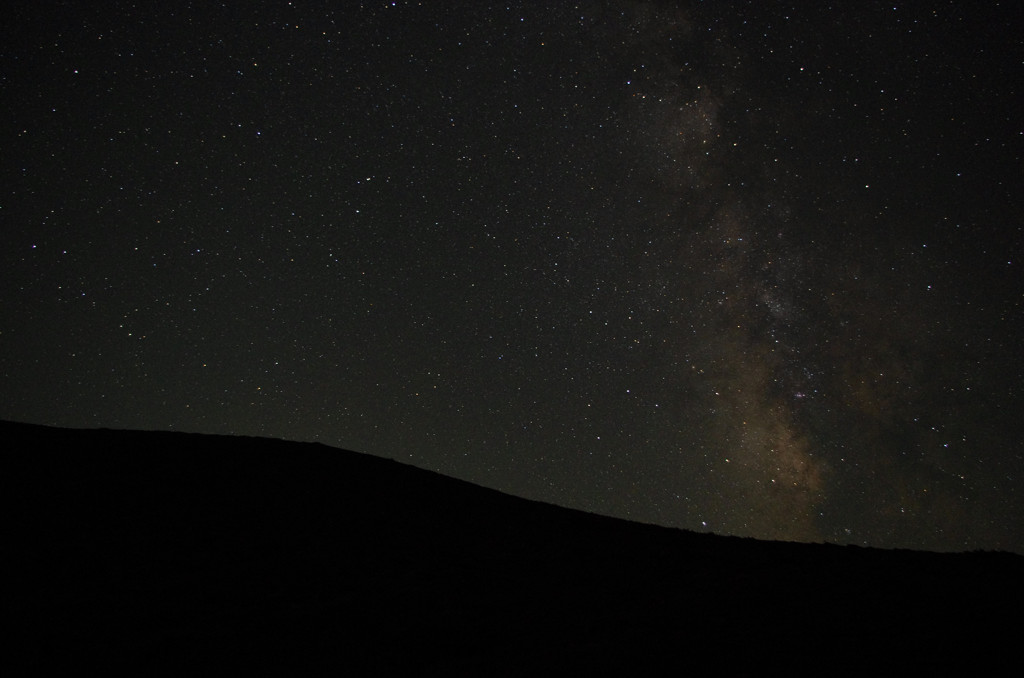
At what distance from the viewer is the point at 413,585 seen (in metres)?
9.72

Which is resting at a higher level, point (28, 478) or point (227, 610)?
point (28, 478)

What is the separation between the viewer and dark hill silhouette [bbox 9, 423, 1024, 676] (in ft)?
21.5

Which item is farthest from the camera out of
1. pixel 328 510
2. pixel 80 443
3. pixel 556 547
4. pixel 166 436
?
pixel 166 436

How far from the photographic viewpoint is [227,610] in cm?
841

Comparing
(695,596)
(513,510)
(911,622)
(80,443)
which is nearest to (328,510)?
(513,510)

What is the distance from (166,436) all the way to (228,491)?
13.4ft

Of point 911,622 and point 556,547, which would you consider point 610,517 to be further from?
point 911,622

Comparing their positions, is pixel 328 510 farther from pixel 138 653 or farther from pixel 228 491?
pixel 138 653

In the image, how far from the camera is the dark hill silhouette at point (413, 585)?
6.54 metres

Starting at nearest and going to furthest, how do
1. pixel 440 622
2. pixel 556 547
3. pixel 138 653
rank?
pixel 138 653 < pixel 440 622 < pixel 556 547

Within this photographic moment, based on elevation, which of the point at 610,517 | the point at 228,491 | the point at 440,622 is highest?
the point at 610,517

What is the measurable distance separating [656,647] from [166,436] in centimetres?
1439

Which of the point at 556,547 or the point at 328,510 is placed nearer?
the point at 556,547

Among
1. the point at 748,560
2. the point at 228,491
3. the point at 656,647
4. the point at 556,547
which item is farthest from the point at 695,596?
the point at 228,491
